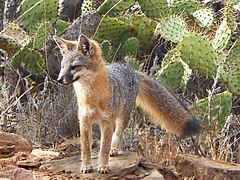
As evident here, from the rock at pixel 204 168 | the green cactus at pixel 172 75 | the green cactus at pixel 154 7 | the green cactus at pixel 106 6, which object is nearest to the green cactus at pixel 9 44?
the green cactus at pixel 106 6

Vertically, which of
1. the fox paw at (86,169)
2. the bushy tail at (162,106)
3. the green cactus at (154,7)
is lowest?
the fox paw at (86,169)

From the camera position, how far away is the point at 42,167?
3678mm

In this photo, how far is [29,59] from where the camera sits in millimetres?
5699

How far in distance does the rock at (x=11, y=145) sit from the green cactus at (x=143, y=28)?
2.78 m

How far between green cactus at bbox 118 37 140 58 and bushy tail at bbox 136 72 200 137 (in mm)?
1755

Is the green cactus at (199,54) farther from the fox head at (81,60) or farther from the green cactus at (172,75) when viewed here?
the fox head at (81,60)

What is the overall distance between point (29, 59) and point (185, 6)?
2110mm

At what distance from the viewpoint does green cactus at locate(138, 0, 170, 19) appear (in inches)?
253

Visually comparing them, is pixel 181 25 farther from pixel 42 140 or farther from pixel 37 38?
pixel 42 140

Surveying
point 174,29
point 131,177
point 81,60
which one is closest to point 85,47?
point 81,60

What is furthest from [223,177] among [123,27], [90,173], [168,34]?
[123,27]

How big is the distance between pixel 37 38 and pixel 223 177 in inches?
113

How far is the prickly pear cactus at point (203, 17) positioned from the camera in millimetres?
6316

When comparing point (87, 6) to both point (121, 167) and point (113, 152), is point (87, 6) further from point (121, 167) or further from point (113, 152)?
point (121, 167)
